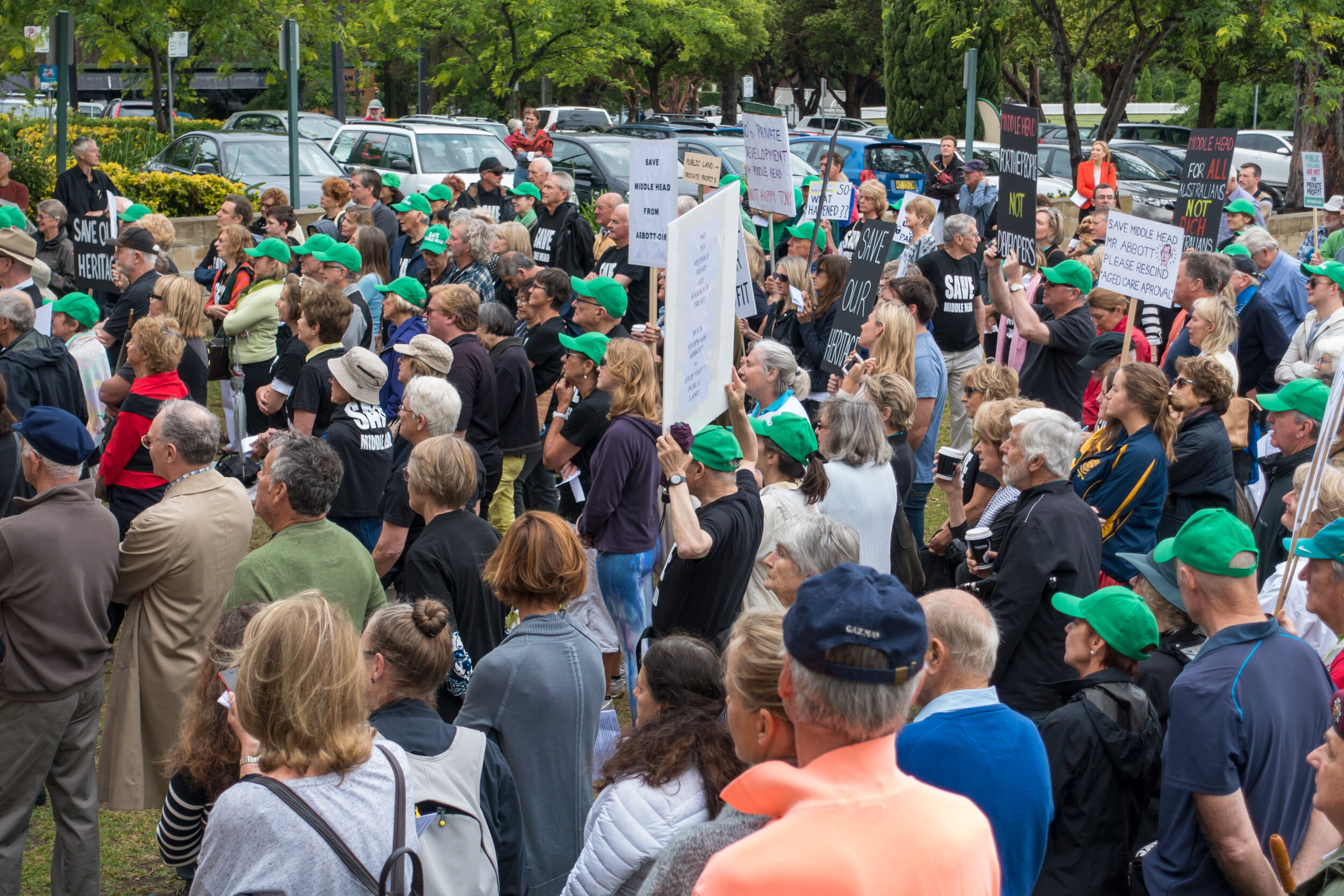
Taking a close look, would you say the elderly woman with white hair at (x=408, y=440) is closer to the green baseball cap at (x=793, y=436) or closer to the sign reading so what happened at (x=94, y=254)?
the green baseball cap at (x=793, y=436)

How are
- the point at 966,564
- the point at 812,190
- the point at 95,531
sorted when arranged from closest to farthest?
the point at 95,531 → the point at 966,564 → the point at 812,190

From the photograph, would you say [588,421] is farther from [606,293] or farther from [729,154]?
[729,154]

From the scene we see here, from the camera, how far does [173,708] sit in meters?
4.70

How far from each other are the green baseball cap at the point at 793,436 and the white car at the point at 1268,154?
26786 millimetres

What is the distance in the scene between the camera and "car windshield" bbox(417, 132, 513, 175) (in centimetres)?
1878

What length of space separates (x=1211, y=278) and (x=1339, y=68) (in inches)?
663

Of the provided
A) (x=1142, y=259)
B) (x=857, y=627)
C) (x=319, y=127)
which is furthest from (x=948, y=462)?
(x=319, y=127)

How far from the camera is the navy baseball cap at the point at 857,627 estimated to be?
2.01 metres

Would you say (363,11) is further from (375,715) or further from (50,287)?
(375,715)

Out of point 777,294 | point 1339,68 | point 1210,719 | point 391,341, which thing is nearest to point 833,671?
point 1210,719

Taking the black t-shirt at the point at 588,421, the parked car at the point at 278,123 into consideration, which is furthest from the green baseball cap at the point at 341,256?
the parked car at the point at 278,123

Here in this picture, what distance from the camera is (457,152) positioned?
19188mm

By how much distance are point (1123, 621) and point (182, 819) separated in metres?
2.69

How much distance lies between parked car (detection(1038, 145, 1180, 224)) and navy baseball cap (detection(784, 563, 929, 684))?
76.4 ft
